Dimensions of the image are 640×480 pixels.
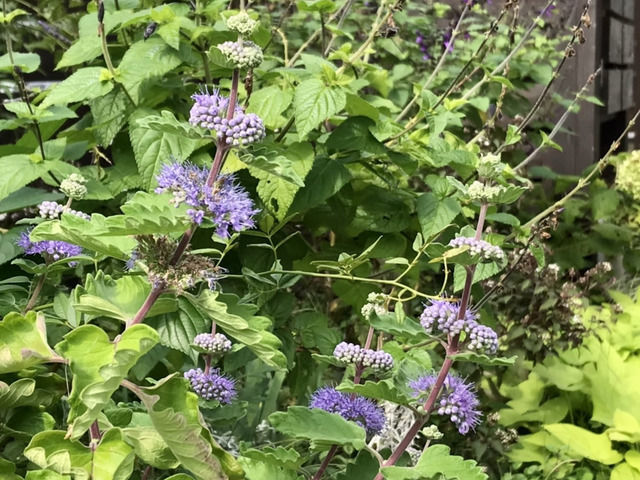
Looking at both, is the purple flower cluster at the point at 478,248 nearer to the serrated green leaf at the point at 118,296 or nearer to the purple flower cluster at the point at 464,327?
the purple flower cluster at the point at 464,327

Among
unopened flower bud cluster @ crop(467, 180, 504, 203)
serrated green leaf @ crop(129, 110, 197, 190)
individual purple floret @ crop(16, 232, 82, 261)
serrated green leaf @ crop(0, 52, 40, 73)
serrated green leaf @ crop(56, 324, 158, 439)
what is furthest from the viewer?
serrated green leaf @ crop(0, 52, 40, 73)

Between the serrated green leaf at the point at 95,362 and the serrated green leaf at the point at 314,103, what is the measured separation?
65 centimetres

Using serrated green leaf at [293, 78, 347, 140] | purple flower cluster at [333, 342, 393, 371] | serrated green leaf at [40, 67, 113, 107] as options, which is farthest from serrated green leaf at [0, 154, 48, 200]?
purple flower cluster at [333, 342, 393, 371]

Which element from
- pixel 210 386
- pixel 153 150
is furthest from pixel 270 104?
pixel 210 386

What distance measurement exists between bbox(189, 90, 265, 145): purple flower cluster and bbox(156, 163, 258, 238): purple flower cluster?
47mm

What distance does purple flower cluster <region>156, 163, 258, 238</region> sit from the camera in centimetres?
70

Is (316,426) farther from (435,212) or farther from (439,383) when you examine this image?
(435,212)

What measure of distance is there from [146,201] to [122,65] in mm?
784

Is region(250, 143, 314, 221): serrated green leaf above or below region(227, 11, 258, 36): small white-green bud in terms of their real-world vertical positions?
below

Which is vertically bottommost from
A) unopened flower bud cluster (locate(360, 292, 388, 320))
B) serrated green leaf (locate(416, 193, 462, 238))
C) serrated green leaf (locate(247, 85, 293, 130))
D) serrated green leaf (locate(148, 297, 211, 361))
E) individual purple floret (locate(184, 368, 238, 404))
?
individual purple floret (locate(184, 368, 238, 404))

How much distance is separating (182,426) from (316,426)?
208 mm

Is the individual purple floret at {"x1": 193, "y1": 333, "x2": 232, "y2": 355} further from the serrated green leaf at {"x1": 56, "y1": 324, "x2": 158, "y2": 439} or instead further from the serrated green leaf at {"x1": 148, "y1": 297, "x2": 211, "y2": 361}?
the serrated green leaf at {"x1": 56, "y1": 324, "x2": 158, "y2": 439}

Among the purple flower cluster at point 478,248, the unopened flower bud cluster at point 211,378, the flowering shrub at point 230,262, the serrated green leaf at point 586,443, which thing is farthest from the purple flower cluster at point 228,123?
the serrated green leaf at point 586,443

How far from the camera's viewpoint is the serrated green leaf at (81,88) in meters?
1.33
